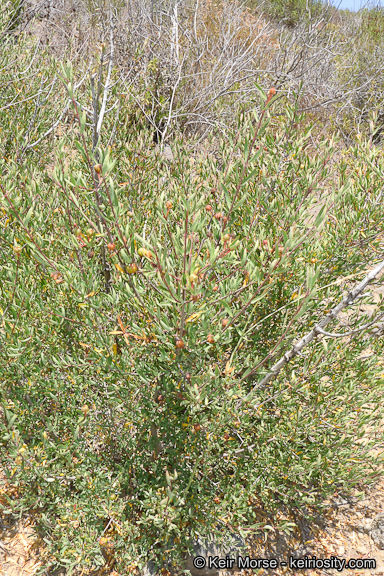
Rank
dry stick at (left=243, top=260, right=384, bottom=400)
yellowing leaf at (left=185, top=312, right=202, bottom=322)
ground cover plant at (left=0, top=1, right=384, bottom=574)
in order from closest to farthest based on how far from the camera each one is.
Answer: yellowing leaf at (left=185, top=312, right=202, bottom=322) < dry stick at (left=243, top=260, right=384, bottom=400) < ground cover plant at (left=0, top=1, right=384, bottom=574)

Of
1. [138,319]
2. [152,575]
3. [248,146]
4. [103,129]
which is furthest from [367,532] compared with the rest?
[103,129]

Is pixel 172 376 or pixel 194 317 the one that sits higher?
pixel 194 317

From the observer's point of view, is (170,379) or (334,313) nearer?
(334,313)

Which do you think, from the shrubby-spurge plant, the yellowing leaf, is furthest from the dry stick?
the yellowing leaf

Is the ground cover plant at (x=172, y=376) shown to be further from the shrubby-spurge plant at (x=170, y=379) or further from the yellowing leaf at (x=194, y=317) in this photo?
the yellowing leaf at (x=194, y=317)

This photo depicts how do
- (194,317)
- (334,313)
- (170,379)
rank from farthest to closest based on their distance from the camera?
1. (170,379)
2. (334,313)
3. (194,317)

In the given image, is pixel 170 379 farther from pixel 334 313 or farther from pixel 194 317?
pixel 334 313

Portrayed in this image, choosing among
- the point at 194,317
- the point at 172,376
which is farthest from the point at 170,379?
the point at 194,317

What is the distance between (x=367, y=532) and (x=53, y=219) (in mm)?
3063

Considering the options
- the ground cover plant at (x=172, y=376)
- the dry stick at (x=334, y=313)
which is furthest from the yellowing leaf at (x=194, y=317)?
the dry stick at (x=334, y=313)

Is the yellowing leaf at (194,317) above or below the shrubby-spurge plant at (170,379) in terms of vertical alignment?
above

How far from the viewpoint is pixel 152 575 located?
2.44 m

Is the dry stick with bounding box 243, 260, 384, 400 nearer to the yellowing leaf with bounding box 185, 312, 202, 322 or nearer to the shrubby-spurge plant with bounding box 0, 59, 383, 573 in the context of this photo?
the shrubby-spurge plant with bounding box 0, 59, 383, 573

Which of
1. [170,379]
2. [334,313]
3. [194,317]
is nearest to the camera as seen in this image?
[194,317]
